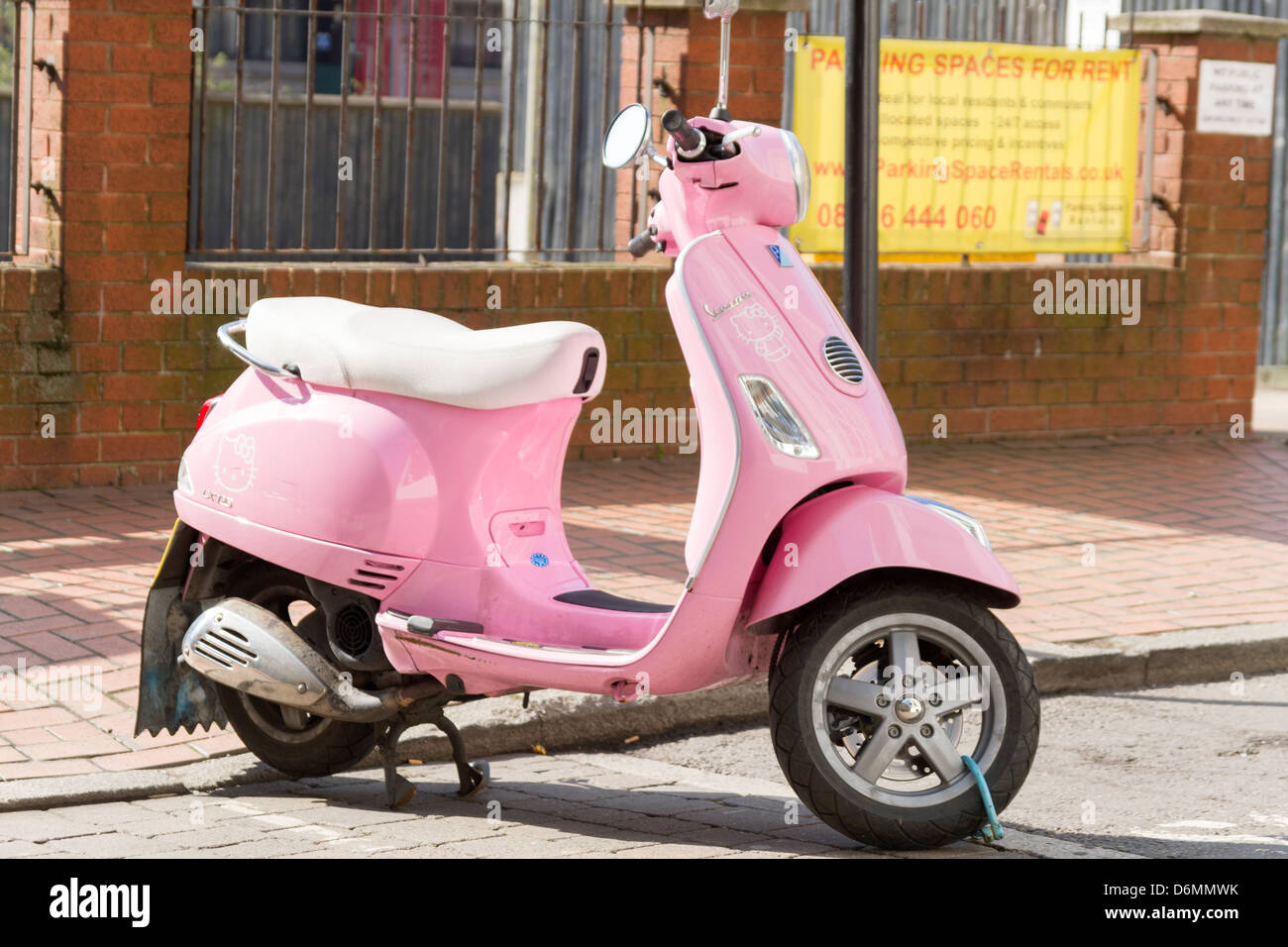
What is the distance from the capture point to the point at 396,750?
4820 mm

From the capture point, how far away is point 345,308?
4.83 metres

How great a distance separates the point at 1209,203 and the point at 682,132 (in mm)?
7462

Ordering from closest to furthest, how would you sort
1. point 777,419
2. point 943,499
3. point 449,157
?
point 777,419, point 943,499, point 449,157

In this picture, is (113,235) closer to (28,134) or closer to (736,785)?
(28,134)

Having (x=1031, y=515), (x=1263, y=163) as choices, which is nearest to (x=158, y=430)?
(x=1031, y=515)

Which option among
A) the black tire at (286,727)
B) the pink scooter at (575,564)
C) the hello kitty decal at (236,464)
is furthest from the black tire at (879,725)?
the hello kitty decal at (236,464)

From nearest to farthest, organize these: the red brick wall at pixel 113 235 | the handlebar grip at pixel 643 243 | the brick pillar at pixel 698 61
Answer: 1. the handlebar grip at pixel 643 243
2. the red brick wall at pixel 113 235
3. the brick pillar at pixel 698 61

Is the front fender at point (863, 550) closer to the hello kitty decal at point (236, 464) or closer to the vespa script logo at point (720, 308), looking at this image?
the vespa script logo at point (720, 308)

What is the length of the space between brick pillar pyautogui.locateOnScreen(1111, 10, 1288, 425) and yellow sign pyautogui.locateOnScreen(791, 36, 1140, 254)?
22cm

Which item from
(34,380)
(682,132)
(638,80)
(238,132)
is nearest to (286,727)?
(682,132)

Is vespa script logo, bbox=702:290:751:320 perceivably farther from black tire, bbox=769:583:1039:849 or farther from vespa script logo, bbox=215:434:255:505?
vespa script logo, bbox=215:434:255:505

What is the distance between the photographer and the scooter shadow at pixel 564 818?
4.41 meters
